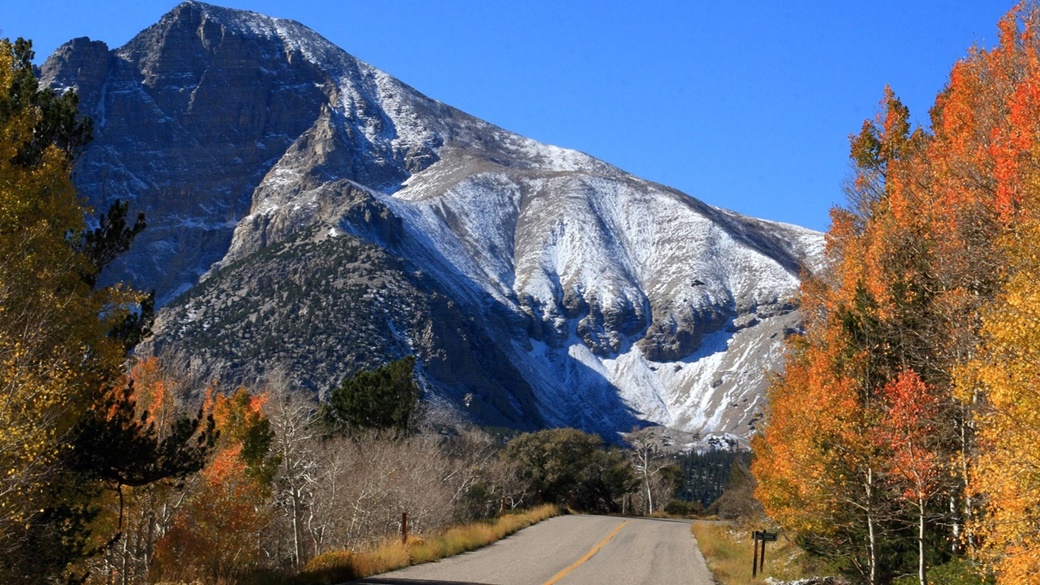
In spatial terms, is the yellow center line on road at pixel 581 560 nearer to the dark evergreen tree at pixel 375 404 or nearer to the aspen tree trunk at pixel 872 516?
the aspen tree trunk at pixel 872 516

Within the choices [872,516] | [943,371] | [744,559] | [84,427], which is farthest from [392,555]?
[744,559]

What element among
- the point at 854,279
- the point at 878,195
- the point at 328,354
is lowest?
the point at 854,279

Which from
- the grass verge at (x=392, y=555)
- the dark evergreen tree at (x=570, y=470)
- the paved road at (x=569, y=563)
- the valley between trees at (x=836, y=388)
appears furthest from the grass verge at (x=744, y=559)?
the dark evergreen tree at (x=570, y=470)

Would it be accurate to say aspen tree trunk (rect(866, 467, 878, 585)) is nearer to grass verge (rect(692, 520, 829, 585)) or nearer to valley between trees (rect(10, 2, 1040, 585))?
valley between trees (rect(10, 2, 1040, 585))

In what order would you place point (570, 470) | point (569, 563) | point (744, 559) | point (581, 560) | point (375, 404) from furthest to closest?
point (570, 470), point (375, 404), point (744, 559), point (581, 560), point (569, 563)

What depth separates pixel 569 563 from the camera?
20984 millimetres

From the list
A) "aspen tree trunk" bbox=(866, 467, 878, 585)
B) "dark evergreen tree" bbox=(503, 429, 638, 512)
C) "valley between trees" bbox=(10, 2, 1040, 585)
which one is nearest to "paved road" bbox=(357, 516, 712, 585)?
"valley between trees" bbox=(10, 2, 1040, 585)

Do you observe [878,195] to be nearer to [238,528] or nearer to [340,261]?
[238,528]

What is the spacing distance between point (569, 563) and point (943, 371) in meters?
8.48

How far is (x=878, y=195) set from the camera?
32438mm

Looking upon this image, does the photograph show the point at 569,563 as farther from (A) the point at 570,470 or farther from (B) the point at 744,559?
(A) the point at 570,470

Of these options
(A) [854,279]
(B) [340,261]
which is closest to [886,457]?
(A) [854,279]

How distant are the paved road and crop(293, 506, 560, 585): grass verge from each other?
0.32 metres

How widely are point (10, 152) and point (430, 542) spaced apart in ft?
40.2
